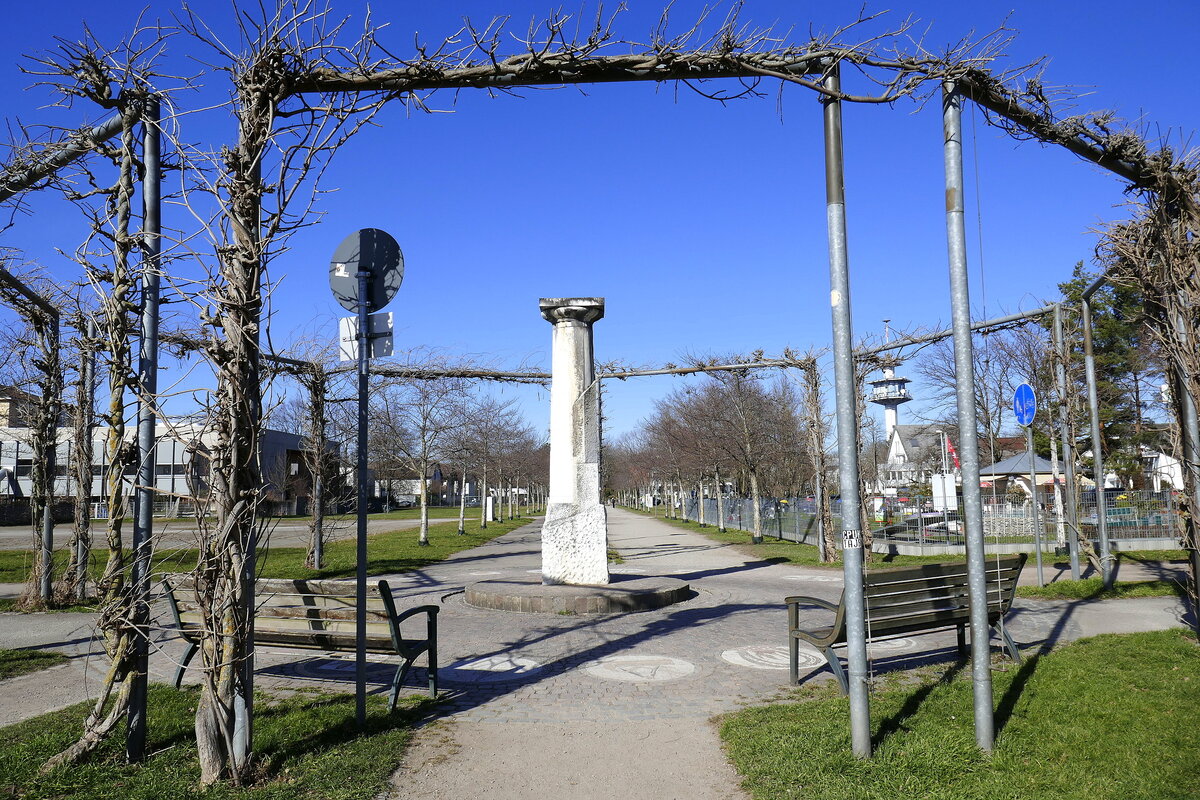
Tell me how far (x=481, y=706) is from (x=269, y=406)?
2957mm

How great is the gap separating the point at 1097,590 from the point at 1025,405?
112 inches

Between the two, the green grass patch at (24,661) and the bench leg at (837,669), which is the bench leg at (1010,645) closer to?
the bench leg at (837,669)

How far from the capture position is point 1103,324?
117ft

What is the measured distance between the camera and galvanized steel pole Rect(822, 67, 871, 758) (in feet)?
14.3

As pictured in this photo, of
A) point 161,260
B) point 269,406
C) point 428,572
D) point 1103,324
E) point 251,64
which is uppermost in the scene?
point 1103,324

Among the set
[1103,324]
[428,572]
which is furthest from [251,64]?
[1103,324]

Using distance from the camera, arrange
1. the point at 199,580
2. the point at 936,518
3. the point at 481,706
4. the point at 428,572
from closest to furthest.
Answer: the point at 199,580 → the point at 481,706 → the point at 428,572 → the point at 936,518

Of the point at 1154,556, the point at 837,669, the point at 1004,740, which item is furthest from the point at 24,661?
the point at 1154,556

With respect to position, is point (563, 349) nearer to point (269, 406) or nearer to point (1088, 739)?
point (269, 406)

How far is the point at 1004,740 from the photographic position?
4.63 meters

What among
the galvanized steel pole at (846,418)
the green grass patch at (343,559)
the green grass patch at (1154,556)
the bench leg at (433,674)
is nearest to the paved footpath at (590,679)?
the bench leg at (433,674)

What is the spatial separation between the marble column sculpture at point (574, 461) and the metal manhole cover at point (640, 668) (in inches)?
137

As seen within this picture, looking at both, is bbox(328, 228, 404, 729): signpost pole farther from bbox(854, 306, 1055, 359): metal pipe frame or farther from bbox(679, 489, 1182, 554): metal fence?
bbox(679, 489, 1182, 554): metal fence

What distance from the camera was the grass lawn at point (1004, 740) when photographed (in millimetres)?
3971
